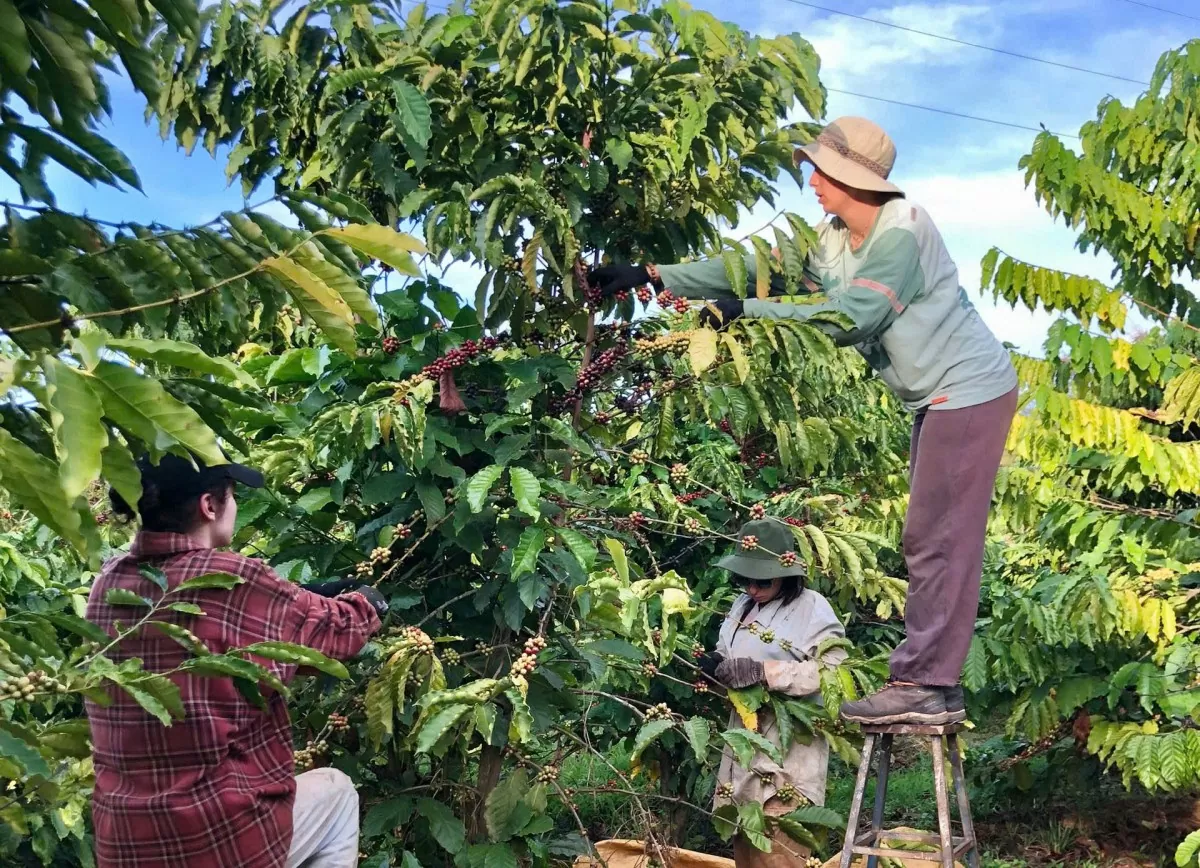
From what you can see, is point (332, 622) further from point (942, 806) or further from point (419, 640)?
point (942, 806)

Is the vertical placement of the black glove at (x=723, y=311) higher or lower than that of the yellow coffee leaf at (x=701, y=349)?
higher

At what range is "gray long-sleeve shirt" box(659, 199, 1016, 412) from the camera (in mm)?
3002

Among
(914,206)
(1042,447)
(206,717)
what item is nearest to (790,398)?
(914,206)

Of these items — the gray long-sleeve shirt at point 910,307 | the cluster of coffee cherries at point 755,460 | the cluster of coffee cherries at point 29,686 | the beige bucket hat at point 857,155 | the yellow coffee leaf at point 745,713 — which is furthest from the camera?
the cluster of coffee cherries at point 755,460

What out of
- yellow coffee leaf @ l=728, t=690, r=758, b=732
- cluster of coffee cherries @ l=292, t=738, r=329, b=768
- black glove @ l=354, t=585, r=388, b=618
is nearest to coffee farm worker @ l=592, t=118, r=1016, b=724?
yellow coffee leaf @ l=728, t=690, r=758, b=732

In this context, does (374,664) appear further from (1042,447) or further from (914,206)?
(1042,447)

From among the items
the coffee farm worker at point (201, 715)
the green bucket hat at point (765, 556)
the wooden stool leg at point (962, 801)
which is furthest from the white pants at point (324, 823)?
the green bucket hat at point (765, 556)

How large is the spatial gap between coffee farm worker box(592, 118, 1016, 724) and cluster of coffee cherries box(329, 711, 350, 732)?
143cm

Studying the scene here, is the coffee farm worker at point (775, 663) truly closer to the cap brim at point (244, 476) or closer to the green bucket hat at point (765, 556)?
the green bucket hat at point (765, 556)

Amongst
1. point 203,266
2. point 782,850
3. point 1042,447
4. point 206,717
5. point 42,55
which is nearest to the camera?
point 42,55

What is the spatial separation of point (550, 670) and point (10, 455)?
2.18 metres

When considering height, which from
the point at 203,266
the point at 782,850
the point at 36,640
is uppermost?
the point at 203,266

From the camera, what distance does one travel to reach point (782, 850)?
4.34 meters

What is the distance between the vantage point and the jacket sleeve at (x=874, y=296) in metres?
2.93
